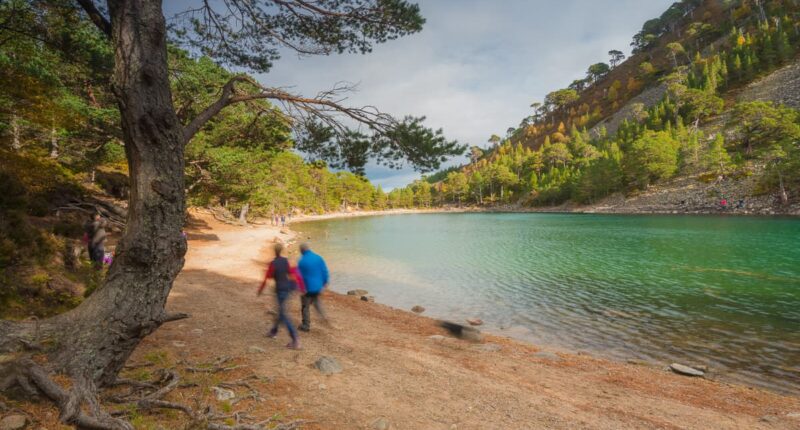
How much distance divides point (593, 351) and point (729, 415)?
363 centimetres

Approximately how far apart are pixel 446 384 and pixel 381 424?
1.86 m

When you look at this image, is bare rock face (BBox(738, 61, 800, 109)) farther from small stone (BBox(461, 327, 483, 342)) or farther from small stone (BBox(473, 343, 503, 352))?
small stone (BBox(473, 343, 503, 352))

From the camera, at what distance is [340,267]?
866 inches

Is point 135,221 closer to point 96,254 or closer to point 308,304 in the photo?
point 308,304

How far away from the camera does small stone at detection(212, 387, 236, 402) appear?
14.3 ft

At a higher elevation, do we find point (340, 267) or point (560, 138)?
point (560, 138)

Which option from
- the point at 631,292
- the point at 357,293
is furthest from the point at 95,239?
the point at 631,292

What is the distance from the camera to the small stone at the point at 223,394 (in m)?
4.36

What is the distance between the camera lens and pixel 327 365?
6.09 m

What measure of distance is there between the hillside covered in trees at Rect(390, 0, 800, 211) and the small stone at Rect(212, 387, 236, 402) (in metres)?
61.0

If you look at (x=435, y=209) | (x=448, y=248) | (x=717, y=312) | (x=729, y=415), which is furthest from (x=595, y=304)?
(x=435, y=209)

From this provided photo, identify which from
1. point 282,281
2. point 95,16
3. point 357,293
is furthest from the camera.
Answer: point 357,293

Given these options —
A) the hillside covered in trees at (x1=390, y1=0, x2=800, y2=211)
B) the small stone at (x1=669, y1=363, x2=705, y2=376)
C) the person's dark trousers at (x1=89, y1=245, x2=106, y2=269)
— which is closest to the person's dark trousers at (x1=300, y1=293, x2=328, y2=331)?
the person's dark trousers at (x1=89, y1=245, x2=106, y2=269)

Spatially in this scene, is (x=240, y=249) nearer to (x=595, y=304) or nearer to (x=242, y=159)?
(x=242, y=159)
